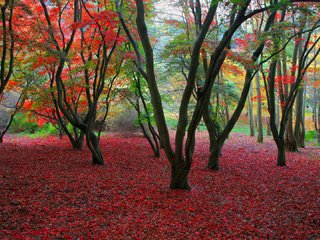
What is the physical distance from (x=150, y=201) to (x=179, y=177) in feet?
3.02

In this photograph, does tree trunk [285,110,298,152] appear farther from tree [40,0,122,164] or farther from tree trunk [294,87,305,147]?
tree [40,0,122,164]

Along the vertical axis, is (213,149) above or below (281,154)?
above

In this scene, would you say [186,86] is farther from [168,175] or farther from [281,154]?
[281,154]

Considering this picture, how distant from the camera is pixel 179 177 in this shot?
20.1ft

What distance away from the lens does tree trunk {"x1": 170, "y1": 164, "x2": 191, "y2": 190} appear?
606 centimetres

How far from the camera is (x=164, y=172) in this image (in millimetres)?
8109

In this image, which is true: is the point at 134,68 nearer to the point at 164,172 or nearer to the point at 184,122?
the point at 164,172

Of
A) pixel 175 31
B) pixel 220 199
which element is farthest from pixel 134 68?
pixel 220 199

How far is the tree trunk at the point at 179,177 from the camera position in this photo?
606 cm

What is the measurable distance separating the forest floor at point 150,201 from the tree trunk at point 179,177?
18cm

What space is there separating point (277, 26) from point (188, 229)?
17.0ft

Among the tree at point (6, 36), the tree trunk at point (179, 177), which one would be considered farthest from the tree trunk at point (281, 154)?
the tree at point (6, 36)

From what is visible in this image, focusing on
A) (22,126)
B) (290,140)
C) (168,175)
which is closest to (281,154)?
(168,175)

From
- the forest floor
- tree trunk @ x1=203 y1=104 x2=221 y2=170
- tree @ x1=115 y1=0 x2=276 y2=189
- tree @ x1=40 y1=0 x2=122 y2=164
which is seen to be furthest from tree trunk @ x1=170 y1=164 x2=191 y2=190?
tree @ x1=40 y1=0 x2=122 y2=164
